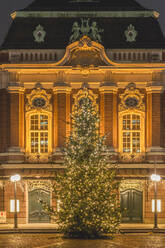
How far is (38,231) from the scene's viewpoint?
35.9 metres

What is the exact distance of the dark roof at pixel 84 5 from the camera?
141ft

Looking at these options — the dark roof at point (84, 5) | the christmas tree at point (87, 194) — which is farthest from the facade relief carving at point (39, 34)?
the christmas tree at point (87, 194)

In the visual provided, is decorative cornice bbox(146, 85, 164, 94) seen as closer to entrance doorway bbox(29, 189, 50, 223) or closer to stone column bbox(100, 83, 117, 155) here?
stone column bbox(100, 83, 117, 155)

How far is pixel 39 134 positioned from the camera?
41.4 metres

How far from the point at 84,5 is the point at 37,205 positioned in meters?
13.7

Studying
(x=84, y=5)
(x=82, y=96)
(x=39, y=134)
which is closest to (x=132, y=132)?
(x=82, y=96)

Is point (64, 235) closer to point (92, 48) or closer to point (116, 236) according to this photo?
point (116, 236)

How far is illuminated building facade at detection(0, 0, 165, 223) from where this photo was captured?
134 ft

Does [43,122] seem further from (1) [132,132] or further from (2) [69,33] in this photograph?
(2) [69,33]

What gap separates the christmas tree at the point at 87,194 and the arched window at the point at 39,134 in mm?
9918

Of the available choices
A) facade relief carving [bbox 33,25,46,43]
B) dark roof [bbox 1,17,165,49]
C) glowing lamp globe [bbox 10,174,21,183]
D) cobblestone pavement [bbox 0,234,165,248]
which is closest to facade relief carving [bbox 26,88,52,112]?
dark roof [bbox 1,17,165,49]

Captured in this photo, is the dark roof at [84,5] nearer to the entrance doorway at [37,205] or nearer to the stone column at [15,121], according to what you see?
the stone column at [15,121]

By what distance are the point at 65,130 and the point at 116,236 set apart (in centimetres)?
1079

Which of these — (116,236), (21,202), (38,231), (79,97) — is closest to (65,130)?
(79,97)
